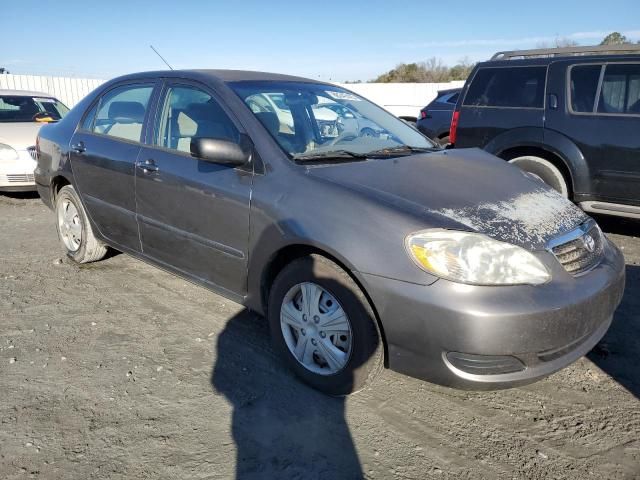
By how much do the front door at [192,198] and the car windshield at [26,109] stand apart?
570cm

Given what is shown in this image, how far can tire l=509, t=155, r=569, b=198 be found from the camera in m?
5.40

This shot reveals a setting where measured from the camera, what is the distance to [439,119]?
894 cm

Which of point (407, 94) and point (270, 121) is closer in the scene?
point (270, 121)

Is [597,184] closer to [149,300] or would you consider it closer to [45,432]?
[149,300]

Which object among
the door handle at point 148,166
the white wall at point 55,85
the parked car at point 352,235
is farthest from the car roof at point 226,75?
the white wall at point 55,85

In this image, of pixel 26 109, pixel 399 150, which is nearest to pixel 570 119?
pixel 399 150

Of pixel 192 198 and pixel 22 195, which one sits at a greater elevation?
pixel 192 198

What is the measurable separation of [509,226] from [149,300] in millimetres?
2665

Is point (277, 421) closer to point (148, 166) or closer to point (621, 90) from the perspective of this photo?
point (148, 166)

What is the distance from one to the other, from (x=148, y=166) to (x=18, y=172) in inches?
182

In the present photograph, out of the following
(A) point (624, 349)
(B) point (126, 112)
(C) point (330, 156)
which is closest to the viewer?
(C) point (330, 156)

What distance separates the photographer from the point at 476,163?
3213 mm

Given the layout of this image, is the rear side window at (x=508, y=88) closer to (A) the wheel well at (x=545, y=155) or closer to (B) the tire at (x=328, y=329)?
(A) the wheel well at (x=545, y=155)

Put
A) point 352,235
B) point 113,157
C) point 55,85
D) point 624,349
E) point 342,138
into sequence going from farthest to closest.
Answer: point 55,85 < point 113,157 < point 342,138 < point 624,349 < point 352,235
